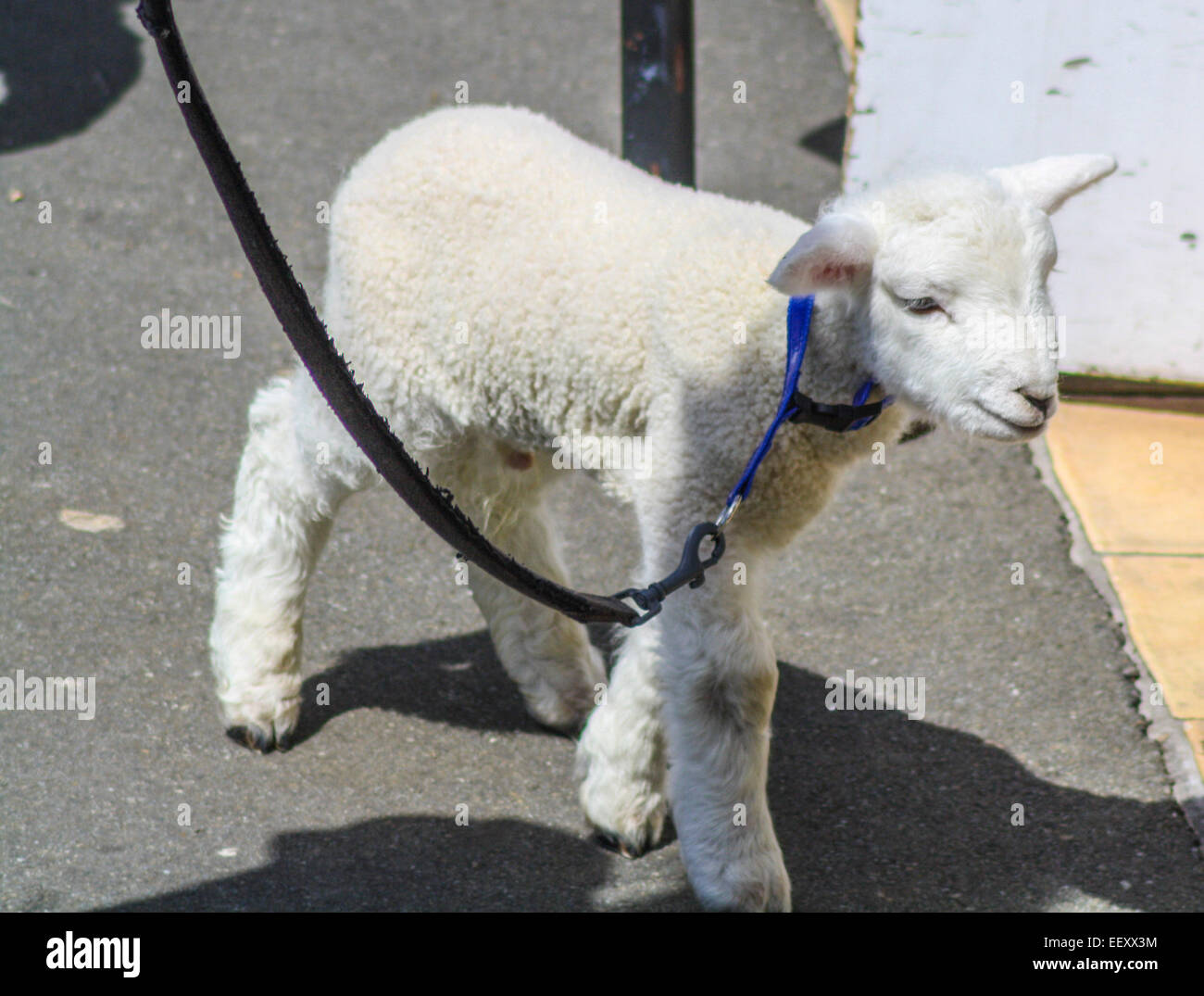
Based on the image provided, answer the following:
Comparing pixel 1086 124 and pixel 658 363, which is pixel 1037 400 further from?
pixel 1086 124

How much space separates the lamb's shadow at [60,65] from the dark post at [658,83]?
12.4ft

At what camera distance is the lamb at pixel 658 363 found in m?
2.84

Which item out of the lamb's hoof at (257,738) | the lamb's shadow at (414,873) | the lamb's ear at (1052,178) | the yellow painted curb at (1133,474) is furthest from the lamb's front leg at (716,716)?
the yellow painted curb at (1133,474)

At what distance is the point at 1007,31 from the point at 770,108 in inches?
118

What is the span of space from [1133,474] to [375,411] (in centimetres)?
363

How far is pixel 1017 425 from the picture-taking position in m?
2.79

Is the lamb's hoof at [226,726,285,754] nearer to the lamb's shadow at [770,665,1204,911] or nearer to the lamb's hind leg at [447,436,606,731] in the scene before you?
the lamb's hind leg at [447,436,606,731]

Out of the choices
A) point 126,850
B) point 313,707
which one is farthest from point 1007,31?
point 126,850

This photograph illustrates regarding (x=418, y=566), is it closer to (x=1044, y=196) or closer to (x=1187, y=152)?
(x=1044, y=196)

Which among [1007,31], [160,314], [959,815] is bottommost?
[959,815]

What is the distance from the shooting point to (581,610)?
3.02 meters

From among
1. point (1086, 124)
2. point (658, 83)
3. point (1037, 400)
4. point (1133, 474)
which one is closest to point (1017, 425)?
point (1037, 400)

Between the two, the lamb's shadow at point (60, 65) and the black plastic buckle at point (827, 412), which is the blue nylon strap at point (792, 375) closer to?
the black plastic buckle at point (827, 412)

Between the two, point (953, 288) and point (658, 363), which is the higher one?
point (953, 288)
